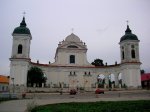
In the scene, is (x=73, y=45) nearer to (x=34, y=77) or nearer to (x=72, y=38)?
(x=72, y=38)

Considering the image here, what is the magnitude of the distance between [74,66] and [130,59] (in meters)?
14.0

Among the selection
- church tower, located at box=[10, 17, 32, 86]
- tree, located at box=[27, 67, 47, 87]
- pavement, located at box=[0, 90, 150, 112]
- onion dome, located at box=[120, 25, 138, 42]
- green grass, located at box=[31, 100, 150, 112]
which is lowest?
pavement, located at box=[0, 90, 150, 112]

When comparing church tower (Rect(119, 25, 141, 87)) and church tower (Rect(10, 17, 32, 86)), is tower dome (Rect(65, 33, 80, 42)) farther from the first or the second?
church tower (Rect(10, 17, 32, 86))

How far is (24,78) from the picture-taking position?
52031mm

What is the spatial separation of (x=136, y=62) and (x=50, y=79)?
20.9 meters

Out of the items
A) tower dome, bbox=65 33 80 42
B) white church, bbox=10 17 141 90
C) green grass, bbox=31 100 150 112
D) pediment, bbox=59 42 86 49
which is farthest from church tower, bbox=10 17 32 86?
green grass, bbox=31 100 150 112

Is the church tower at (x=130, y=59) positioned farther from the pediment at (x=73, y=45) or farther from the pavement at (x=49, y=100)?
the pavement at (x=49, y=100)

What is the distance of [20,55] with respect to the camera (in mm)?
54094

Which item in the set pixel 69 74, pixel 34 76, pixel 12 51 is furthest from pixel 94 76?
pixel 12 51

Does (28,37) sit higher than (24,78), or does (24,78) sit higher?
(28,37)

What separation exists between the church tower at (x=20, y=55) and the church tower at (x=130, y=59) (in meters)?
22.6

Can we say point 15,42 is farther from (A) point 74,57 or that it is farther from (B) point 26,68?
(A) point 74,57

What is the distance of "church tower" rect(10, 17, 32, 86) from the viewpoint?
5194 centimetres

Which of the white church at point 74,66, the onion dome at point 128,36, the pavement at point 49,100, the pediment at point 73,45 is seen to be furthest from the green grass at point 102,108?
the pediment at point 73,45
